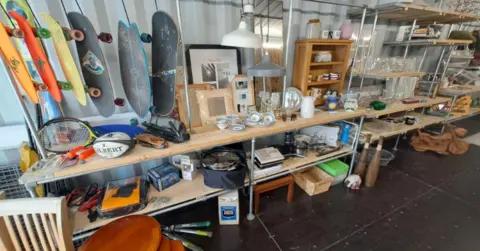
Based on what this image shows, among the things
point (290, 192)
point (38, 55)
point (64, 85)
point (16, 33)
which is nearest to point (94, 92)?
point (64, 85)

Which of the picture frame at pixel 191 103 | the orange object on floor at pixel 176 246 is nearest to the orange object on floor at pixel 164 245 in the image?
the orange object on floor at pixel 176 246

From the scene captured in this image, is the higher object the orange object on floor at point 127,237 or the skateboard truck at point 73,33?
the skateboard truck at point 73,33

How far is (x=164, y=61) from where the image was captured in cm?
140

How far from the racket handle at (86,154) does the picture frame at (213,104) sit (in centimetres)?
78

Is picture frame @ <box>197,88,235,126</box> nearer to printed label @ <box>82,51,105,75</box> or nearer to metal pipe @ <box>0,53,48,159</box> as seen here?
printed label @ <box>82,51,105,75</box>

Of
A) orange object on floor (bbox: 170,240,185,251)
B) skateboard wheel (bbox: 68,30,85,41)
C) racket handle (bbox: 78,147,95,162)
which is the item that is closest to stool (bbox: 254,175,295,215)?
orange object on floor (bbox: 170,240,185,251)

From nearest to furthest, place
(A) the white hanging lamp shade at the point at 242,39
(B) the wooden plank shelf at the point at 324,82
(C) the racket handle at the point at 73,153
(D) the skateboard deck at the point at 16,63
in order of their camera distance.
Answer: (D) the skateboard deck at the point at 16,63 → (C) the racket handle at the point at 73,153 → (A) the white hanging lamp shade at the point at 242,39 → (B) the wooden plank shelf at the point at 324,82

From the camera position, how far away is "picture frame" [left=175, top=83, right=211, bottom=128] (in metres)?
1.54

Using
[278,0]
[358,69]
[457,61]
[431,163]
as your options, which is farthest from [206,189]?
[457,61]

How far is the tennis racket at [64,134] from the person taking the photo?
46.4 inches

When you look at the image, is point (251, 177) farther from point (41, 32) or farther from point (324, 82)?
point (41, 32)

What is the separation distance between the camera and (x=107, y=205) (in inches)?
49.5

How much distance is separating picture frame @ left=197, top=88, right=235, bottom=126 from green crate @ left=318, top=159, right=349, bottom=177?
4.06ft

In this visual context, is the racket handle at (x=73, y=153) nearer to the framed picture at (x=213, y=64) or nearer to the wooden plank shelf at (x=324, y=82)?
the framed picture at (x=213, y=64)
